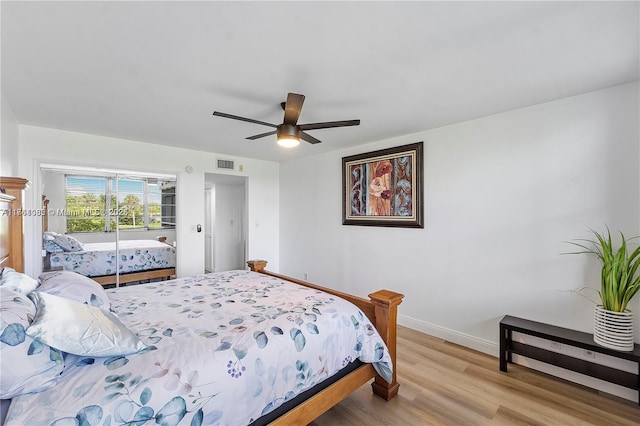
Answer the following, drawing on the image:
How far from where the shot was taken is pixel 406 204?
3555mm

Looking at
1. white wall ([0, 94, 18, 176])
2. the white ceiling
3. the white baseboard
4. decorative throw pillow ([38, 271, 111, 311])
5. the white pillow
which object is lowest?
the white baseboard

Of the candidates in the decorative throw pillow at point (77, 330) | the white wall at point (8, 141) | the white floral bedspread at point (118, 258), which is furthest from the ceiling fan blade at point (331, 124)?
the white floral bedspread at point (118, 258)

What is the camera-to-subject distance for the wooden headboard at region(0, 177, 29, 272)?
180cm

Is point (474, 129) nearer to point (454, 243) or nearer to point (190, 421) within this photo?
point (454, 243)

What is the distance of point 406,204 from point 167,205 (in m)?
3.56

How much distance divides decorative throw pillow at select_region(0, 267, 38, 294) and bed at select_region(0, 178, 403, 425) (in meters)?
0.05

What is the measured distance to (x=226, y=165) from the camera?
4.74 meters

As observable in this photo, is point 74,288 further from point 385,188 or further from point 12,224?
point 385,188

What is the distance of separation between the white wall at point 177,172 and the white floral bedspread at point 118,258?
0.94ft

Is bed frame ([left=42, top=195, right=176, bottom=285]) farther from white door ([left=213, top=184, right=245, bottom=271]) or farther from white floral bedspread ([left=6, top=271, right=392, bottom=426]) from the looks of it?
white floral bedspread ([left=6, top=271, right=392, bottom=426])

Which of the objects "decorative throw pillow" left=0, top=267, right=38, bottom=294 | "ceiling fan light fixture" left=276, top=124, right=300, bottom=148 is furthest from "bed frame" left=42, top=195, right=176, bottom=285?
"ceiling fan light fixture" left=276, top=124, right=300, bottom=148

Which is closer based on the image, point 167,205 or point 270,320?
point 270,320

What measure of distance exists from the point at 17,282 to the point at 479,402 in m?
3.10

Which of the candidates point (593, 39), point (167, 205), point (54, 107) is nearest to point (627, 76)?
point (593, 39)
